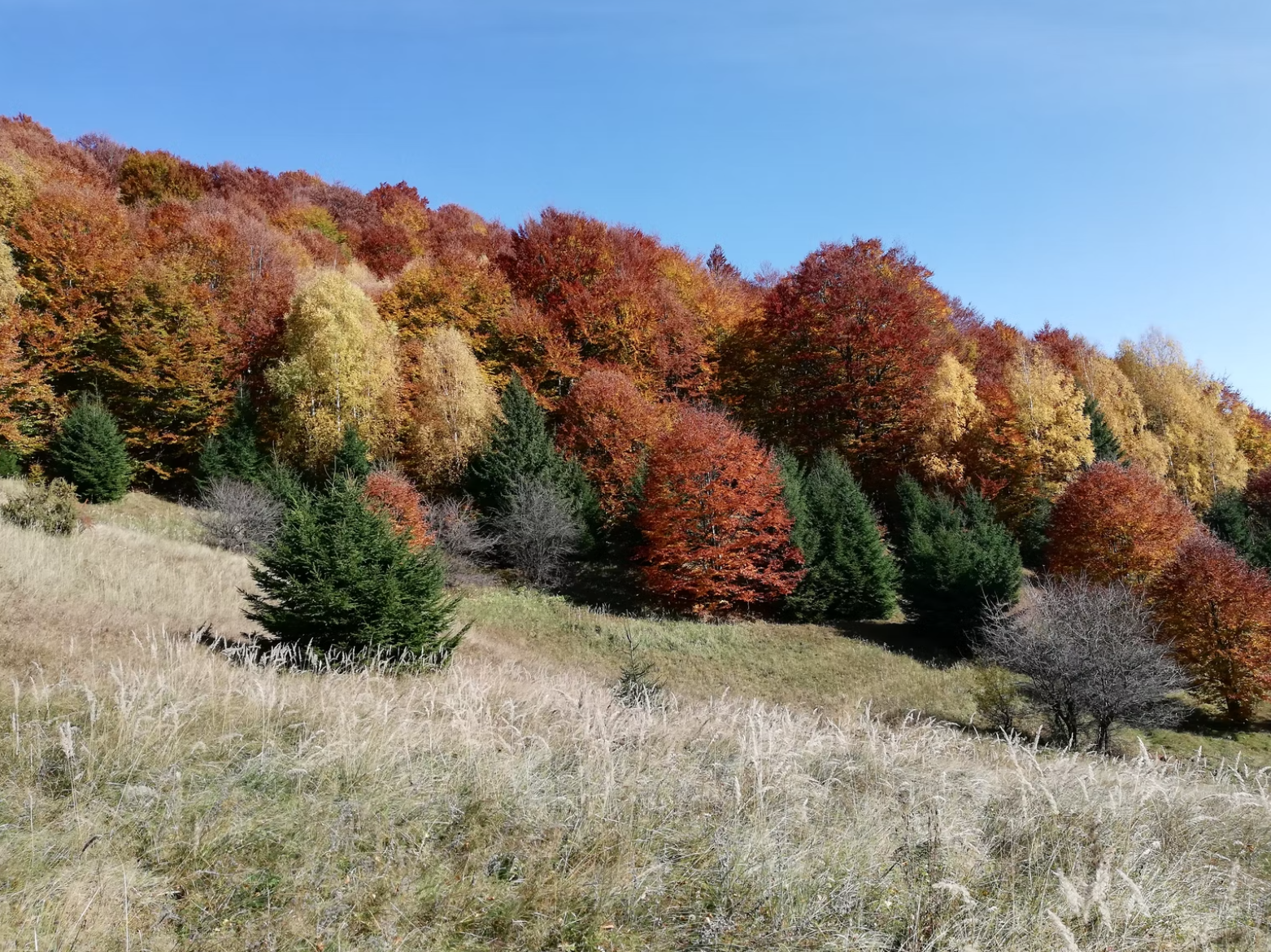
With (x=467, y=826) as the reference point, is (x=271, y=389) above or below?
above

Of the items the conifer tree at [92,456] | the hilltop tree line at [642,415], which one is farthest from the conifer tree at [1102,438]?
the conifer tree at [92,456]

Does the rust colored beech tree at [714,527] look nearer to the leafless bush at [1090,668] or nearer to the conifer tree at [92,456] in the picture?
the leafless bush at [1090,668]

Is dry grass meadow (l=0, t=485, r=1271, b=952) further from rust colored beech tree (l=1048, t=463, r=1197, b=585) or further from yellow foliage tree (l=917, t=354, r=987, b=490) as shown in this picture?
yellow foliage tree (l=917, t=354, r=987, b=490)

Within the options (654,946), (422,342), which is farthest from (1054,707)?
(422,342)

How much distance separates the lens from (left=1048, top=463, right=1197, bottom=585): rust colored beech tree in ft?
78.0

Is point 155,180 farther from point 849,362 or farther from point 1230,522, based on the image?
point 1230,522

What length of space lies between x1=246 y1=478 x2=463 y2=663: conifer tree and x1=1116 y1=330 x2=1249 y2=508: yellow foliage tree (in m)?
43.1

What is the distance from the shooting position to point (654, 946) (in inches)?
101

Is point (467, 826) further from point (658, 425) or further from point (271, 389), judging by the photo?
point (271, 389)

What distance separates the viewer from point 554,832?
3.16 m

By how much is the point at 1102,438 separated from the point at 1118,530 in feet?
47.8

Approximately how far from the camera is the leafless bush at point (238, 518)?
2170 centimetres

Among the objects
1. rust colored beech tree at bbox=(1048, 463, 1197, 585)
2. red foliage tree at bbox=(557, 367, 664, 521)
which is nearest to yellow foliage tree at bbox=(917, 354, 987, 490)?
rust colored beech tree at bbox=(1048, 463, 1197, 585)

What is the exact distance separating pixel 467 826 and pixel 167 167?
2355 inches
